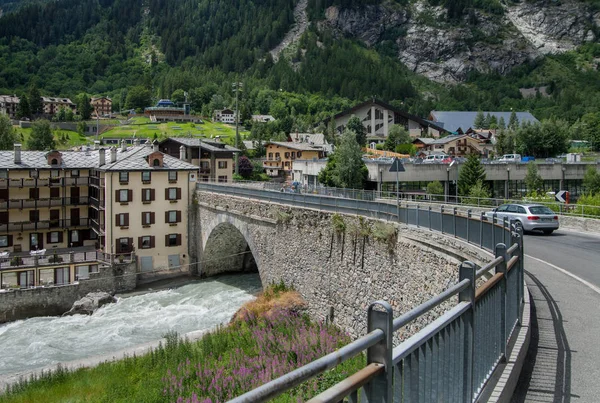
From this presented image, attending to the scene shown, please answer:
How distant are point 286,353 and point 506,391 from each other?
15947 mm

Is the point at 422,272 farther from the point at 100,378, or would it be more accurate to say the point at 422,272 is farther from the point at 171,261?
the point at 171,261

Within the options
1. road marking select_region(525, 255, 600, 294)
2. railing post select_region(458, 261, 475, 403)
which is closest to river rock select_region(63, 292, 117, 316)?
road marking select_region(525, 255, 600, 294)

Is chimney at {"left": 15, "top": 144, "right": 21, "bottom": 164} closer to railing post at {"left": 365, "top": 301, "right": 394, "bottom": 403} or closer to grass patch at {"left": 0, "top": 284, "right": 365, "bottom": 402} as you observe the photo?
grass patch at {"left": 0, "top": 284, "right": 365, "bottom": 402}

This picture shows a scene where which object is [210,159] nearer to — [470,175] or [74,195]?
[74,195]

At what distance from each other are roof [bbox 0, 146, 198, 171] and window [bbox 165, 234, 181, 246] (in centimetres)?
589

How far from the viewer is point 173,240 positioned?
156 ft

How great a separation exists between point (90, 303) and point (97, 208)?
12698 millimetres

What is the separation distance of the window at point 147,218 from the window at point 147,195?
103cm

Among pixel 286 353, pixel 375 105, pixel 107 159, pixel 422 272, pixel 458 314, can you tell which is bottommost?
pixel 286 353

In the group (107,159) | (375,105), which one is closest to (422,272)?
(107,159)

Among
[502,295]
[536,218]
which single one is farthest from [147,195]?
[502,295]

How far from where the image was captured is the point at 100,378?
77.0 feet

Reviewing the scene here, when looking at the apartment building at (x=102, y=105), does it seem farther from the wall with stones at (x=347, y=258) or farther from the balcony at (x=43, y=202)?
the wall with stones at (x=347, y=258)

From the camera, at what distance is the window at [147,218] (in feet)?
153
